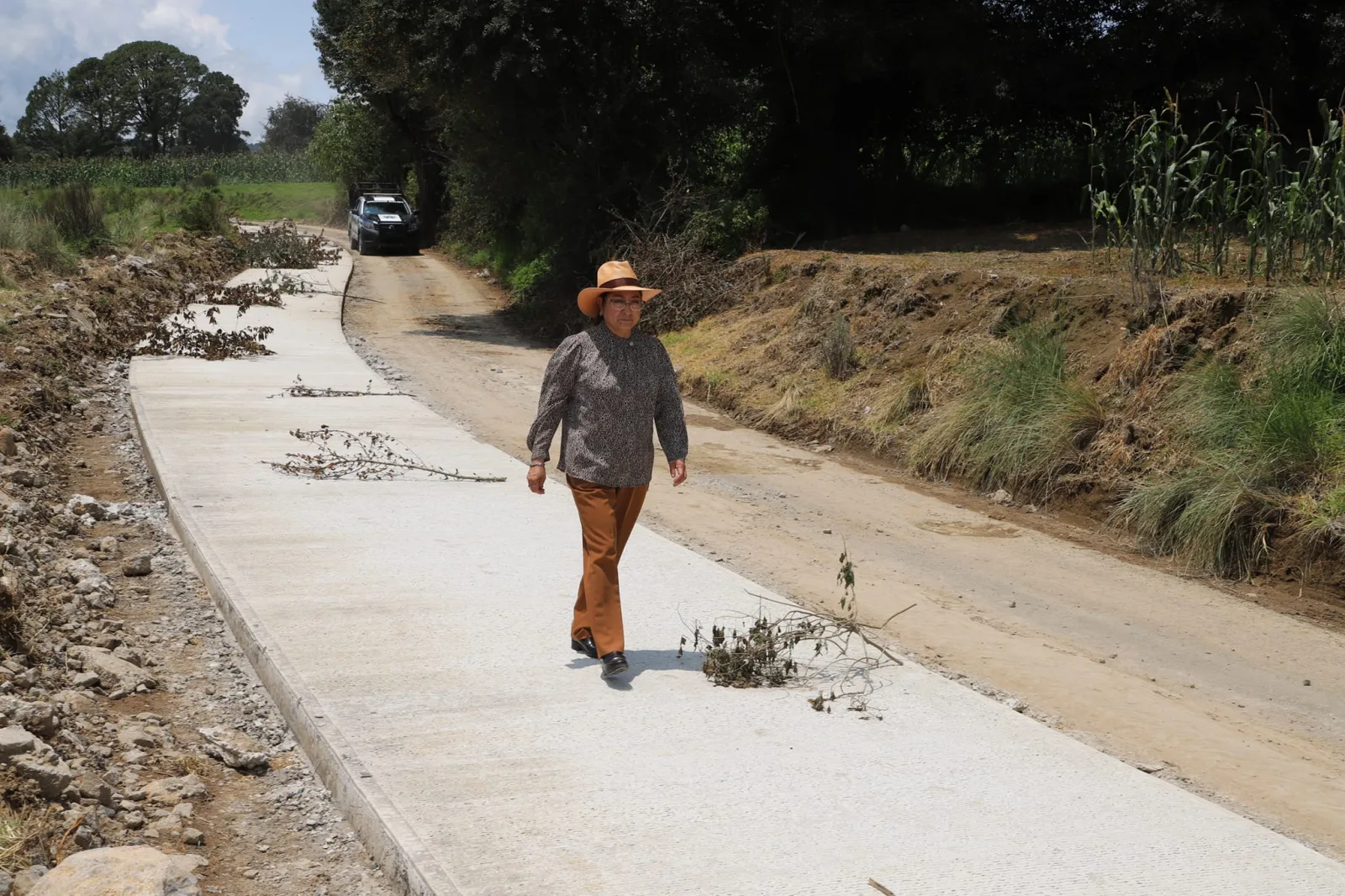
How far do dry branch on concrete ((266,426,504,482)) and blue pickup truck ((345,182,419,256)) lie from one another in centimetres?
2968

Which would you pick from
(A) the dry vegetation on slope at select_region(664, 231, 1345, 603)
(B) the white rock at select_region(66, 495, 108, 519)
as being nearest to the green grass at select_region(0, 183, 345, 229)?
(A) the dry vegetation on slope at select_region(664, 231, 1345, 603)

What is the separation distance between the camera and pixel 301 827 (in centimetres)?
452

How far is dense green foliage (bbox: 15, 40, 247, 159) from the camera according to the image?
399 ft

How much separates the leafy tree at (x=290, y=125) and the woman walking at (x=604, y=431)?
417 feet

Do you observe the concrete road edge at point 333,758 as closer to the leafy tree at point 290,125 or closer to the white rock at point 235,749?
the white rock at point 235,749

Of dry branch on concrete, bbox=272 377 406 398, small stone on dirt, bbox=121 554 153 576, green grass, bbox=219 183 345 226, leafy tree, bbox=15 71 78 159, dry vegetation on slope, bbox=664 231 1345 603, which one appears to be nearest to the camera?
small stone on dirt, bbox=121 554 153 576

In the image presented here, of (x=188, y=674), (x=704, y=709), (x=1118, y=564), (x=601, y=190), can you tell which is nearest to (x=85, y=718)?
(x=188, y=674)

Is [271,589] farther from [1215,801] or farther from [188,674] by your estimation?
[1215,801]

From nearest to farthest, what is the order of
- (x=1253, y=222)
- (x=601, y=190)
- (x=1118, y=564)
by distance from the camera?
(x=1118, y=564) → (x=1253, y=222) → (x=601, y=190)

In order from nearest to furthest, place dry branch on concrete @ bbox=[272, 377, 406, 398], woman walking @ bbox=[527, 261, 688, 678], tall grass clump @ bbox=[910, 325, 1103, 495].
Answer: woman walking @ bbox=[527, 261, 688, 678], tall grass clump @ bbox=[910, 325, 1103, 495], dry branch on concrete @ bbox=[272, 377, 406, 398]

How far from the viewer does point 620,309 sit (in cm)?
564

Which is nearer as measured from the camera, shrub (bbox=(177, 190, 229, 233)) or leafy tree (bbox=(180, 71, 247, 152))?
shrub (bbox=(177, 190, 229, 233))

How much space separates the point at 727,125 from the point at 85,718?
723 inches

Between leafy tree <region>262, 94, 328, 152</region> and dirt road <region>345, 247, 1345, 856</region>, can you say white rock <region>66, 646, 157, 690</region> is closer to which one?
dirt road <region>345, 247, 1345, 856</region>
